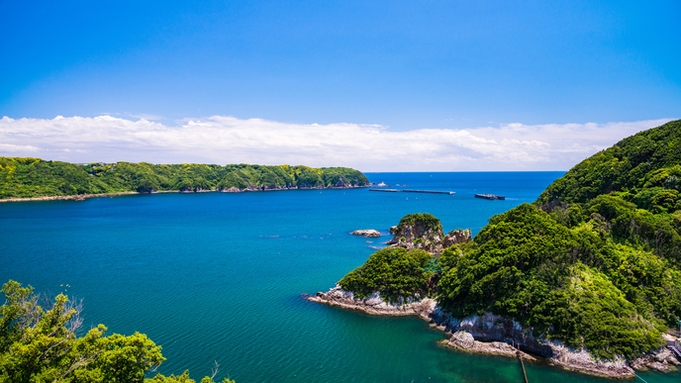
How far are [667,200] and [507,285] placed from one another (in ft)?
116

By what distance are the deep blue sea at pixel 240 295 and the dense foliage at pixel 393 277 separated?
3.45m

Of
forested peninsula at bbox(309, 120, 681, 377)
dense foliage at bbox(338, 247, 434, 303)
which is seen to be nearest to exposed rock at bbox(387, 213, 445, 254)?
forested peninsula at bbox(309, 120, 681, 377)

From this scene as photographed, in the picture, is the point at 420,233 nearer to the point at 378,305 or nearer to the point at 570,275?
the point at 378,305

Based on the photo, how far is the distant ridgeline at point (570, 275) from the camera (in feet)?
110

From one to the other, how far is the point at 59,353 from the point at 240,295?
1215 inches

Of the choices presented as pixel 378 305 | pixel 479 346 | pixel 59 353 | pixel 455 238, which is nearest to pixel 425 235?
pixel 455 238

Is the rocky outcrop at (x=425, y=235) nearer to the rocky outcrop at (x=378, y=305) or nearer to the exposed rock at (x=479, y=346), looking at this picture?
the rocky outcrop at (x=378, y=305)

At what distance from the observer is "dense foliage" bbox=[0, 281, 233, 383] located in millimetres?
18062

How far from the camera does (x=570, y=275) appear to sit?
38.0 metres

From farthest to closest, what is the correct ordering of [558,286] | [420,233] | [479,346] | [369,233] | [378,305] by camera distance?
[369,233]
[420,233]
[378,305]
[558,286]
[479,346]

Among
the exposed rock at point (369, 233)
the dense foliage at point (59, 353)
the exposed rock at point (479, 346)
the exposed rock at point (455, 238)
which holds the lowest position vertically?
the exposed rock at point (479, 346)

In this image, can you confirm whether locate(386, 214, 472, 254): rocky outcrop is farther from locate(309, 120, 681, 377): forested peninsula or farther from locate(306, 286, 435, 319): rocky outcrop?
locate(306, 286, 435, 319): rocky outcrop

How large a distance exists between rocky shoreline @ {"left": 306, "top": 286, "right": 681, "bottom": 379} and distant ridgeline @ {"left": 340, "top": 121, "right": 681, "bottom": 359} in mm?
731

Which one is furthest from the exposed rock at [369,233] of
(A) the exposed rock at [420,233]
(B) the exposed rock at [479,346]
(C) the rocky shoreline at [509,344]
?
(B) the exposed rock at [479,346]
